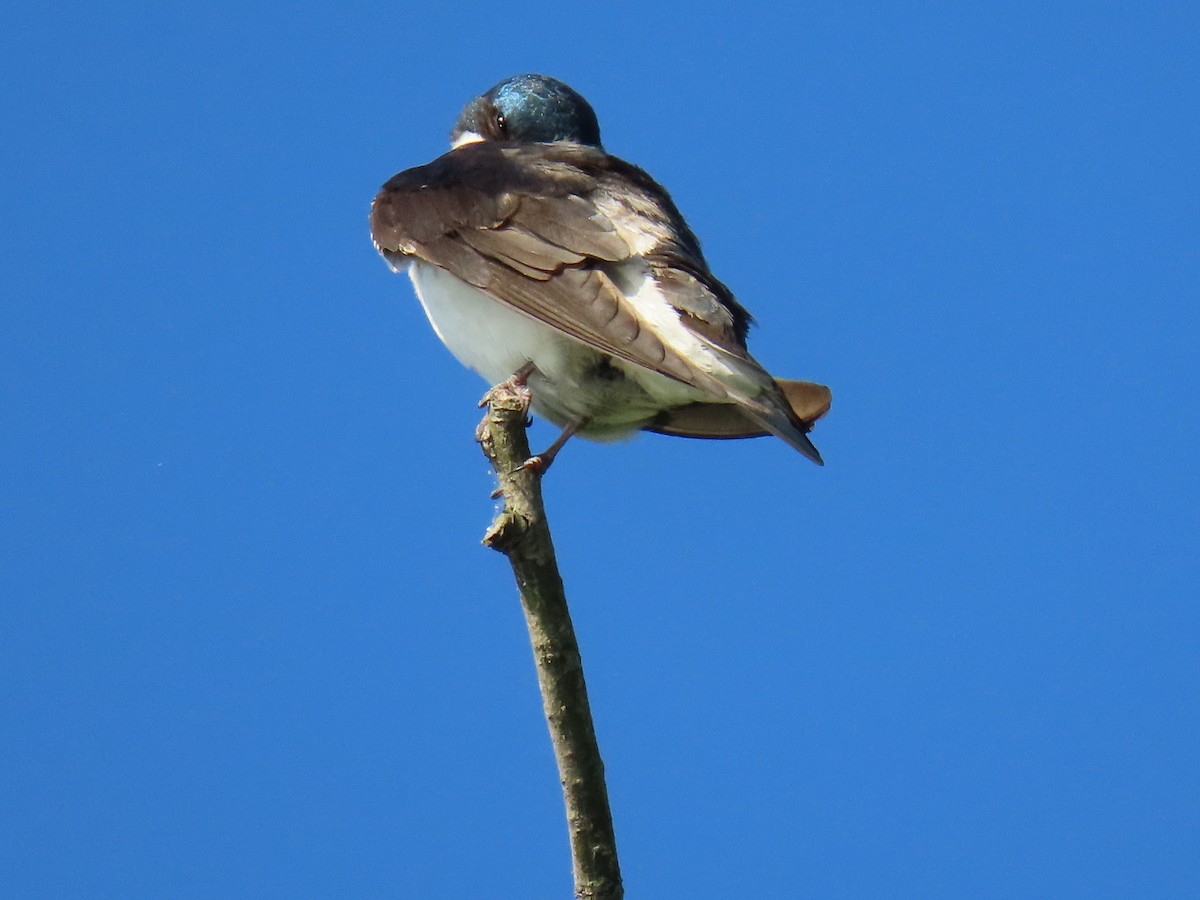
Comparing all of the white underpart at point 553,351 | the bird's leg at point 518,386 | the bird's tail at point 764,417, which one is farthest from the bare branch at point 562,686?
the white underpart at point 553,351

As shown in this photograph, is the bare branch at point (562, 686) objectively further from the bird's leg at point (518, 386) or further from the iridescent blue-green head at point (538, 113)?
the iridescent blue-green head at point (538, 113)

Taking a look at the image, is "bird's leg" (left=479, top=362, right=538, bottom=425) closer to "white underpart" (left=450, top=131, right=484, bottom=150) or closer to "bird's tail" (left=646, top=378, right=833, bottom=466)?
"bird's tail" (left=646, top=378, right=833, bottom=466)

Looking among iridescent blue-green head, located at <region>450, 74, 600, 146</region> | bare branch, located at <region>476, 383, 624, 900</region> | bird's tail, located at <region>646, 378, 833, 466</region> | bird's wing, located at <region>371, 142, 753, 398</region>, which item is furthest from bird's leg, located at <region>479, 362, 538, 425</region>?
iridescent blue-green head, located at <region>450, 74, 600, 146</region>

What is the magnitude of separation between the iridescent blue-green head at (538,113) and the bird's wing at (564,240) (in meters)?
0.50

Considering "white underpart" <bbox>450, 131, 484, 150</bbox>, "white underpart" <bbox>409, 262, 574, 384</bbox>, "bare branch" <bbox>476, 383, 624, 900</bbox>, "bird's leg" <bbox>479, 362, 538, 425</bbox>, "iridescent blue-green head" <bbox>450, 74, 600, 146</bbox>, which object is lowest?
"bare branch" <bbox>476, 383, 624, 900</bbox>

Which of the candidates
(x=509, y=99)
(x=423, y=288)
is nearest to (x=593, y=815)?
(x=423, y=288)

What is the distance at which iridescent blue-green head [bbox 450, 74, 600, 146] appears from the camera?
20.5ft

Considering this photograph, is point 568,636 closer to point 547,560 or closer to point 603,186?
point 547,560

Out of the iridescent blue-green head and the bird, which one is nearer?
the bird

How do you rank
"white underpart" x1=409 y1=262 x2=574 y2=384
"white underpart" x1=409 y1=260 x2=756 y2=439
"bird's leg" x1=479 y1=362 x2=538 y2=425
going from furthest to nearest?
"white underpart" x1=409 y1=262 x2=574 y2=384
"white underpart" x1=409 y1=260 x2=756 y2=439
"bird's leg" x1=479 y1=362 x2=538 y2=425

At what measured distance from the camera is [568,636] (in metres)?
3.60

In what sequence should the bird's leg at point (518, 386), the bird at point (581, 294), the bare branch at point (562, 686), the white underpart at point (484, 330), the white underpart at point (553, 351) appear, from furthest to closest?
1. the white underpart at point (484, 330)
2. the white underpart at point (553, 351)
3. the bird at point (581, 294)
4. the bird's leg at point (518, 386)
5. the bare branch at point (562, 686)

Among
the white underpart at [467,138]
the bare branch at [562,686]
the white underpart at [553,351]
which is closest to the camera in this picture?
the bare branch at [562,686]

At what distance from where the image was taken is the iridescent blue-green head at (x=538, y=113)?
6.25m
